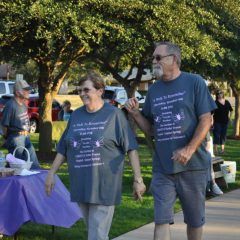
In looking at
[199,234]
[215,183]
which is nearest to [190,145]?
[199,234]

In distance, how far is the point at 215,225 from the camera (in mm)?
7422

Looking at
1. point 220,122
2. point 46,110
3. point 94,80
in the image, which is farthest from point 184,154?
point 220,122

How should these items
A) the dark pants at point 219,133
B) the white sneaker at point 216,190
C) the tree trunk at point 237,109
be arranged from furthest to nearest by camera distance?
the tree trunk at point 237,109, the dark pants at point 219,133, the white sneaker at point 216,190

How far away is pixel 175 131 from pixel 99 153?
0.64 meters

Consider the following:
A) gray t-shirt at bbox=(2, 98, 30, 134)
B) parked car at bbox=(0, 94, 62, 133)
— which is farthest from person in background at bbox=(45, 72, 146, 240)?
parked car at bbox=(0, 94, 62, 133)

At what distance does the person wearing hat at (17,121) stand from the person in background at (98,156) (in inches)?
158

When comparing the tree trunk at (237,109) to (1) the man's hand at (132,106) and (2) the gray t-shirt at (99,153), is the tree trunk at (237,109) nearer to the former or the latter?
(1) the man's hand at (132,106)

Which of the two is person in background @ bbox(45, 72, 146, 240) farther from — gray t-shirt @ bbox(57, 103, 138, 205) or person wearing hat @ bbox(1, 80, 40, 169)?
person wearing hat @ bbox(1, 80, 40, 169)

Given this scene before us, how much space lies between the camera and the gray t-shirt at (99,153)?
4.70m

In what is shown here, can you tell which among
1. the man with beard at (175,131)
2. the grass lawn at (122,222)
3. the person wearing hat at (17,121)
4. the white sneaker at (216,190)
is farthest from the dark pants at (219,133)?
the man with beard at (175,131)

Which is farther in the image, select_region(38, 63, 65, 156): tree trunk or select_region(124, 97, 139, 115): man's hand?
select_region(38, 63, 65, 156): tree trunk

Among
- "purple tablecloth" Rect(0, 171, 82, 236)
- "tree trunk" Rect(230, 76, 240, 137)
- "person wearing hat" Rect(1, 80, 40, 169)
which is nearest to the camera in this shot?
"purple tablecloth" Rect(0, 171, 82, 236)

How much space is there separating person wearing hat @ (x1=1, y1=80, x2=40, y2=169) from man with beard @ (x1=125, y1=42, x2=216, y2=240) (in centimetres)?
411

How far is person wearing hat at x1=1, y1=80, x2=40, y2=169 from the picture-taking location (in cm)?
878
